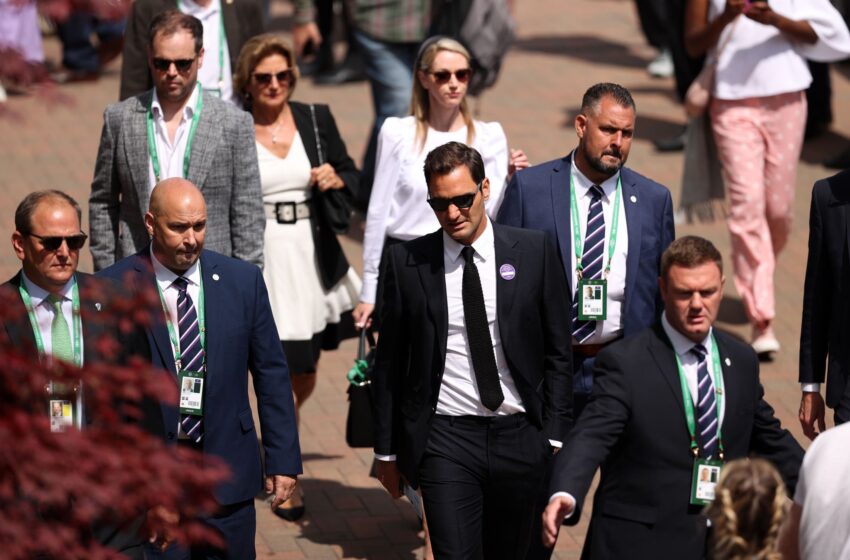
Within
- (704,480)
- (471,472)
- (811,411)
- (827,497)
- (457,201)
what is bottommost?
(471,472)

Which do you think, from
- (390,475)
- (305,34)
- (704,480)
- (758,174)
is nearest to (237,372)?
(390,475)

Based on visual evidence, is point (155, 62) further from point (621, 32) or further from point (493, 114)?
point (621, 32)

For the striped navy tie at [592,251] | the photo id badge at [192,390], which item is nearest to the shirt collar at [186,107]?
the photo id badge at [192,390]

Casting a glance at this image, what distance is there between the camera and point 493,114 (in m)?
15.8

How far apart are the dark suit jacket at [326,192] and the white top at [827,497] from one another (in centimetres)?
383

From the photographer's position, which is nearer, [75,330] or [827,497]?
[827,497]

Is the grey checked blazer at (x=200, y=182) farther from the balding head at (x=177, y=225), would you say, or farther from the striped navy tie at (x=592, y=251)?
the striped navy tie at (x=592, y=251)

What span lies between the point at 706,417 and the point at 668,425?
0.13 meters

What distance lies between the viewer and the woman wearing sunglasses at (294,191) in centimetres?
816

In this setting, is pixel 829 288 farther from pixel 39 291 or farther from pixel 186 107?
pixel 39 291

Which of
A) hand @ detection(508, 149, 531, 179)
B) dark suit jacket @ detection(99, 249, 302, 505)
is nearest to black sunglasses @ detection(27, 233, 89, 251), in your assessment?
dark suit jacket @ detection(99, 249, 302, 505)

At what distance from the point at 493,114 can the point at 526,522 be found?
956 cm

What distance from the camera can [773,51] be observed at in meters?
10.2

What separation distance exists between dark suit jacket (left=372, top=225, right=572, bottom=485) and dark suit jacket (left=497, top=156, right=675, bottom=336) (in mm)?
384
